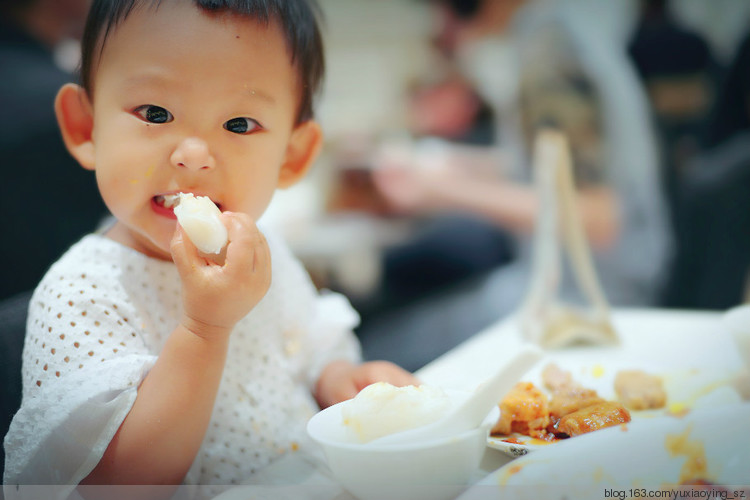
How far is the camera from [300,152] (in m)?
0.59

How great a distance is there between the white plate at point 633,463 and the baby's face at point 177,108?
282mm

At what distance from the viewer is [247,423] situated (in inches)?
21.7

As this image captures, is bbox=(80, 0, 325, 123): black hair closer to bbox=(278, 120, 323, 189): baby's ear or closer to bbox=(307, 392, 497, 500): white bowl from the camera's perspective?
bbox=(278, 120, 323, 189): baby's ear

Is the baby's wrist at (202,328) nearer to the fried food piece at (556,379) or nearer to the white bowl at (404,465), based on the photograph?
the white bowl at (404,465)

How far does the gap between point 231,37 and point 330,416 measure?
280 millimetres

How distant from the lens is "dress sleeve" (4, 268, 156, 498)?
43 centimetres

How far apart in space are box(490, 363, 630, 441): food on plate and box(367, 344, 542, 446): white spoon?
65 millimetres

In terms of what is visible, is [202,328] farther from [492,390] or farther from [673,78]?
[673,78]

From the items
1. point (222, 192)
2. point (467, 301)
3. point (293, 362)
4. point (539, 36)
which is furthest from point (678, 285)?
point (222, 192)

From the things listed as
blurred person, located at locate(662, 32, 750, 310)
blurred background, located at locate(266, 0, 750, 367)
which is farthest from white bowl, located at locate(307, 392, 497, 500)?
blurred person, located at locate(662, 32, 750, 310)

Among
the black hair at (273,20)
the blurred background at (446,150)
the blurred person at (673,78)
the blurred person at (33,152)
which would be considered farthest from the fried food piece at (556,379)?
the blurred person at (673,78)

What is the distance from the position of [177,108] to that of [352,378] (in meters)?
0.28

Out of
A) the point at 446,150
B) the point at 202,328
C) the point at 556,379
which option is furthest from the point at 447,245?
the point at 202,328

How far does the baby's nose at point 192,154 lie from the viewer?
0.45 m
